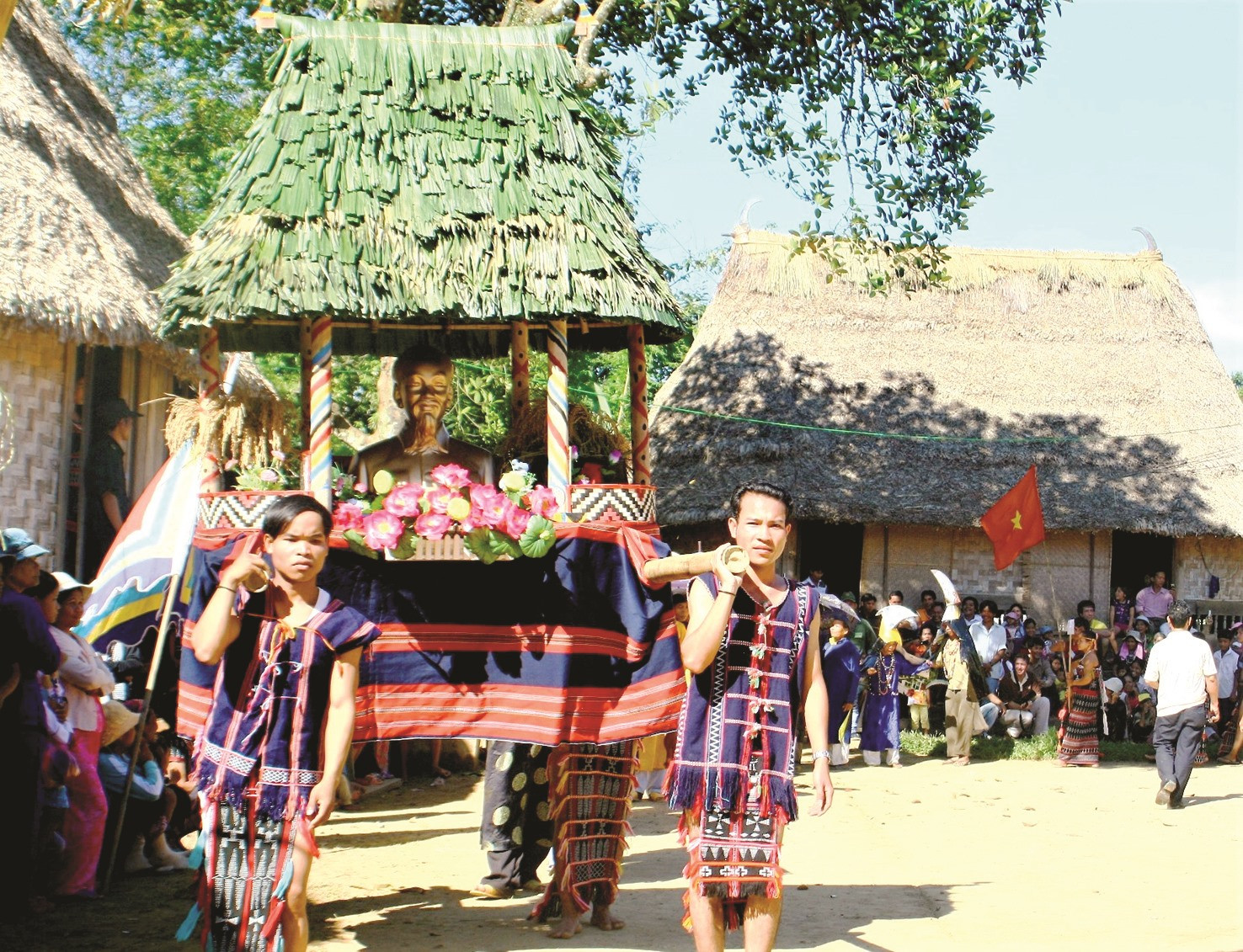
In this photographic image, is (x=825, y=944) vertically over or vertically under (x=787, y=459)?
under

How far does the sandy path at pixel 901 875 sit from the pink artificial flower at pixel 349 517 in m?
1.88

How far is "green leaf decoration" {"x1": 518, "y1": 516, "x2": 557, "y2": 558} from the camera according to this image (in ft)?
19.4

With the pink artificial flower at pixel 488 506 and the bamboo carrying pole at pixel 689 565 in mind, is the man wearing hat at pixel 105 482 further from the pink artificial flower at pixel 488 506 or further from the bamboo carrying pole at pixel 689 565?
the bamboo carrying pole at pixel 689 565

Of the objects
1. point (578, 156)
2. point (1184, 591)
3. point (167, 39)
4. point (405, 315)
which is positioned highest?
point (167, 39)

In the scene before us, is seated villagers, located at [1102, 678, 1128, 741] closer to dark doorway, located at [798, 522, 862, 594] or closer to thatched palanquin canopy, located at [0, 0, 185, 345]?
dark doorway, located at [798, 522, 862, 594]

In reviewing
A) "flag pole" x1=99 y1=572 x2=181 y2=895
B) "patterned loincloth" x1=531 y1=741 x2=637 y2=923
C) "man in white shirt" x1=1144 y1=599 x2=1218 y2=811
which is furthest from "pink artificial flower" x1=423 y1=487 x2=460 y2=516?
"man in white shirt" x1=1144 y1=599 x2=1218 y2=811

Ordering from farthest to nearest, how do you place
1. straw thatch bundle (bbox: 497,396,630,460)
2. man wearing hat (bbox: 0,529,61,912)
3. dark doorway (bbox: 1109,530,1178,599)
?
dark doorway (bbox: 1109,530,1178,599) < straw thatch bundle (bbox: 497,396,630,460) < man wearing hat (bbox: 0,529,61,912)

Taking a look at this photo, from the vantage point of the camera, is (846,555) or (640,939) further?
(846,555)

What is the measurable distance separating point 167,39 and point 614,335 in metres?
11.0

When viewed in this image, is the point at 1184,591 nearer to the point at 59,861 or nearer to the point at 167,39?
the point at 167,39

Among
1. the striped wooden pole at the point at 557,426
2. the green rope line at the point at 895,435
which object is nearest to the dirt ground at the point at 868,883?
the striped wooden pole at the point at 557,426

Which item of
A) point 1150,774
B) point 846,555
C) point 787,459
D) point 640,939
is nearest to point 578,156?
point 640,939

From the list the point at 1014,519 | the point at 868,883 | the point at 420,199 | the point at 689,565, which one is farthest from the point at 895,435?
the point at 689,565

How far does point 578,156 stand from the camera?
6801 millimetres
